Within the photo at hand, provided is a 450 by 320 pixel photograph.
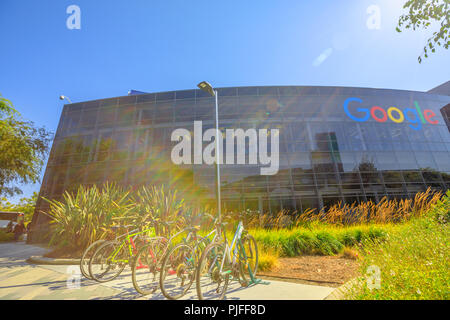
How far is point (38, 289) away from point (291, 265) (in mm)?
5087

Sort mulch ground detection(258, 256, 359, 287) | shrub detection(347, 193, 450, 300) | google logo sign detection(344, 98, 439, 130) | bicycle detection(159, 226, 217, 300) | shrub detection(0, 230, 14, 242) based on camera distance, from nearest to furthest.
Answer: shrub detection(347, 193, 450, 300) → bicycle detection(159, 226, 217, 300) → mulch ground detection(258, 256, 359, 287) → shrub detection(0, 230, 14, 242) → google logo sign detection(344, 98, 439, 130)

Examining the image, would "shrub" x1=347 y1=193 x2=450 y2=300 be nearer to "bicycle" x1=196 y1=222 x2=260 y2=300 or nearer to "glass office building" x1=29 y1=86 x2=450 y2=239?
"bicycle" x1=196 y1=222 x2=260 y2=300

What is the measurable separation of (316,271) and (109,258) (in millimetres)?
4369

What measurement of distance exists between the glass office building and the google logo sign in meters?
0.12

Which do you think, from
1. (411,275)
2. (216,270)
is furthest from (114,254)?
(411,275)

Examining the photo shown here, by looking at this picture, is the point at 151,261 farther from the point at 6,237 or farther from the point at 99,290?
the point at 6,237

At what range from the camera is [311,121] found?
19.2 metres

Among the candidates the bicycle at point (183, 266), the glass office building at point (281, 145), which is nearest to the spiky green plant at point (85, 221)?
the bicycle at point (183, 266)

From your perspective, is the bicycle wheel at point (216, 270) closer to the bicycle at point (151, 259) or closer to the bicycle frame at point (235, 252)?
the bicycle frame at point (235, 252)

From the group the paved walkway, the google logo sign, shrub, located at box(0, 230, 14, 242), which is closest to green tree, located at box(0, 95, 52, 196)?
shrub, located at box(0, 230, 14, 242)

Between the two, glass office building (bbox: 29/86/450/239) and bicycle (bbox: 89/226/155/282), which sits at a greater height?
glass office building (bbox: 29/86/450/239)

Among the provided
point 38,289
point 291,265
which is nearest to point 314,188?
point 291,265

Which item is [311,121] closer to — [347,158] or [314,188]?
[347,158]

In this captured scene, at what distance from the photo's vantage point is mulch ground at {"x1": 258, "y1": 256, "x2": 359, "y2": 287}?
3.60 m
